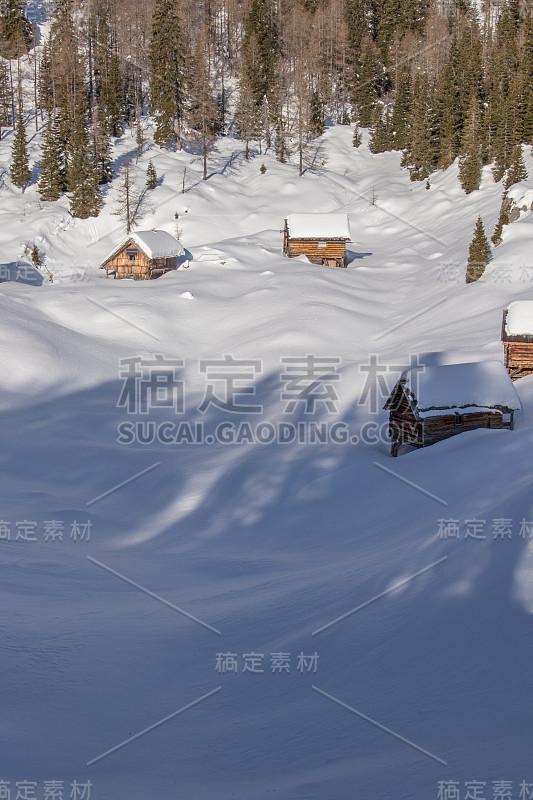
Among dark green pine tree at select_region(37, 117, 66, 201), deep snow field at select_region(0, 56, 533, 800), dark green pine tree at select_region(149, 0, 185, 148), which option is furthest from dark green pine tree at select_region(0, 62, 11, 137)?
deep snow field at select_region(0, 56, 533, 800)

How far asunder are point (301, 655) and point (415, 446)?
1258 centimetres

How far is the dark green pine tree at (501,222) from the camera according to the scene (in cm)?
4280

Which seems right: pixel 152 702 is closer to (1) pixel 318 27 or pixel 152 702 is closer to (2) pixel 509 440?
(2) pixel 509 440

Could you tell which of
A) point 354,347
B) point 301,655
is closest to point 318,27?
point 354,347

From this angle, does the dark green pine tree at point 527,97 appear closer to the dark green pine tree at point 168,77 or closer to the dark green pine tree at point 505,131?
the dark green pine tree at point 505,131

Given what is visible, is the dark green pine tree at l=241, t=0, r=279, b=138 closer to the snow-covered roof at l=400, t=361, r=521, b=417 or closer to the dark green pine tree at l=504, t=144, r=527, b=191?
the dark green pine tree at l=504, t=144, r=527, b=191

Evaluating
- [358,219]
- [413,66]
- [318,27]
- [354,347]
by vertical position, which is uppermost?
[318,27]

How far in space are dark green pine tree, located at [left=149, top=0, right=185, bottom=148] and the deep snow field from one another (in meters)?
40.1

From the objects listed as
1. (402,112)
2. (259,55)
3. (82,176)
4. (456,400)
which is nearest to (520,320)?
(456,400)

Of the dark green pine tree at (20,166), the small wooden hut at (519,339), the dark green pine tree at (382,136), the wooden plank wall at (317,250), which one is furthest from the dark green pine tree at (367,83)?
the small wooden hut at (519,339)

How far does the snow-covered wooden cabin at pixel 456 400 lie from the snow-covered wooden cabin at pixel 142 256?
32031 mm

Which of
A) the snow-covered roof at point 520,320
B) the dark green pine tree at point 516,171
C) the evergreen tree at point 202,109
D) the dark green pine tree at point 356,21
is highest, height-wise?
the dark green pine tree at point 356,21

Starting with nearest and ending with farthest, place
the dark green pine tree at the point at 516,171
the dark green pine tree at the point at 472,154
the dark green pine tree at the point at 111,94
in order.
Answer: the dark green pine tree at the point at 516,171, the dark green pine tree at the point at 472,154, the dark green pine tree at the point at 111,94

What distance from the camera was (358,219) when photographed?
206 feet
